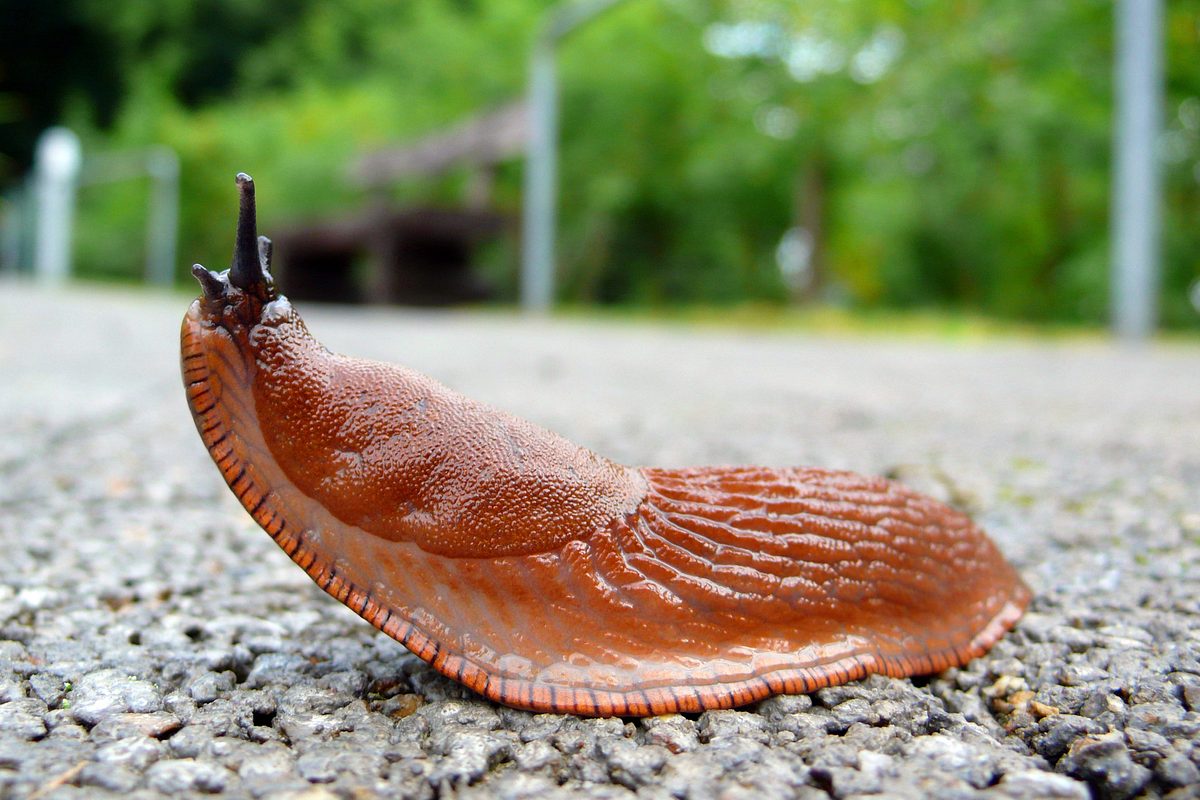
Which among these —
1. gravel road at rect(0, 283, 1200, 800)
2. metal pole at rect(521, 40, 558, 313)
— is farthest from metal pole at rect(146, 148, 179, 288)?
gravel road at rect(0, 283, 1200, 800)

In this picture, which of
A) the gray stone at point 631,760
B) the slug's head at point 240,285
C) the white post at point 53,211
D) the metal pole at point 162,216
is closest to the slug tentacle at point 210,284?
the slug's head at point 240,285

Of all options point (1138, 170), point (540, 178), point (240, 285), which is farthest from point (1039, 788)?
point (540, 178)

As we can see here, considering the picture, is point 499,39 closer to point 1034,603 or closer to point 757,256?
point 757,256

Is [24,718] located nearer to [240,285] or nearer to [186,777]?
[186,777]

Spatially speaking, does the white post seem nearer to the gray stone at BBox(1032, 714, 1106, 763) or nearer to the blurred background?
the blurred background

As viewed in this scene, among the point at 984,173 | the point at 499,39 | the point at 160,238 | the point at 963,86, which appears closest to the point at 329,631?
the point at 963,86

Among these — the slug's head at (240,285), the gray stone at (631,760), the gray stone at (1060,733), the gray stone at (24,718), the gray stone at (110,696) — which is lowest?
the gray stone at (24,718)

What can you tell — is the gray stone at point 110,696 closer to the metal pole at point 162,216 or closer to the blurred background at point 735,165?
the blurred background at point 735,165
